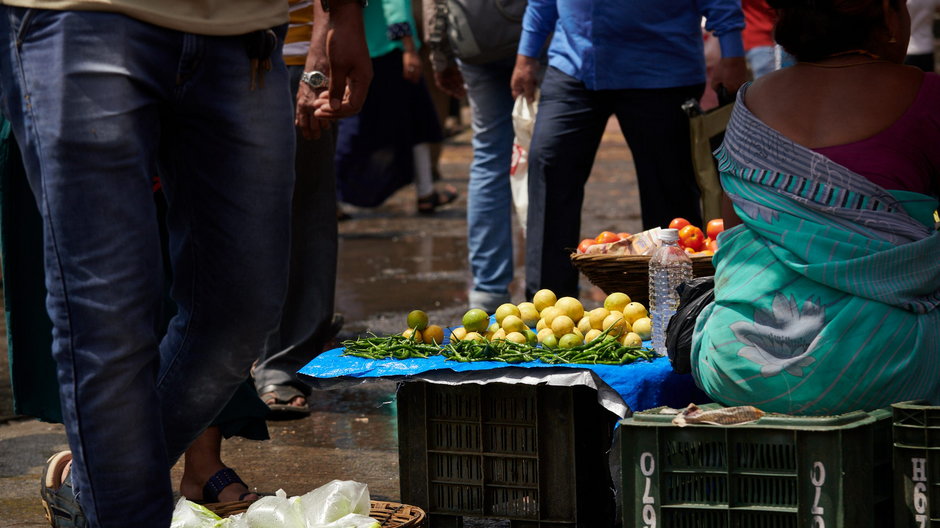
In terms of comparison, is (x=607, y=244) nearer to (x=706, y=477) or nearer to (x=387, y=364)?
(x=387, y=364)

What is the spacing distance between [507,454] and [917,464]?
1.06 m

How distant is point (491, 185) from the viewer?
661 cm

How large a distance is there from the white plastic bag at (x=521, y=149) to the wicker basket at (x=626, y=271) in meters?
1.47

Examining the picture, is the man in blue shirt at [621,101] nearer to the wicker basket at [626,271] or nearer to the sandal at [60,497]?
the wicker basket at [626,271]

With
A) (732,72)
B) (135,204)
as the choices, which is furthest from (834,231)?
(732,72)

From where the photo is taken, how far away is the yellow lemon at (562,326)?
394cm

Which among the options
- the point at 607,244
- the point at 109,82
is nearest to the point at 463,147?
the point at 607,244

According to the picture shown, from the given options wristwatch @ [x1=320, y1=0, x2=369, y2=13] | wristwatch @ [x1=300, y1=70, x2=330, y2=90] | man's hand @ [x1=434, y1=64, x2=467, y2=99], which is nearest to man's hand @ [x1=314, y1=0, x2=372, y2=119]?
wristwatch @ [x1=320, y1=0, x2=369, y2=13]

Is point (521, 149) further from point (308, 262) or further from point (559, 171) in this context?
point (308, 262)

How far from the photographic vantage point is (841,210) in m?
3.19

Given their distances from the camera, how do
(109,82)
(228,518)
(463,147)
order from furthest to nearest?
(463,147) → (228,518) → (109,82)

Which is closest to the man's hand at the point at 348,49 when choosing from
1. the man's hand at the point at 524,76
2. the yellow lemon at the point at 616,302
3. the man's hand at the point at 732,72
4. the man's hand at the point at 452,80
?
the yellow lemon at the point at 616,302

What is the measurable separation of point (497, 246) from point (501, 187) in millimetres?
274

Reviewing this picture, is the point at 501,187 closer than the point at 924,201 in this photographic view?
No
